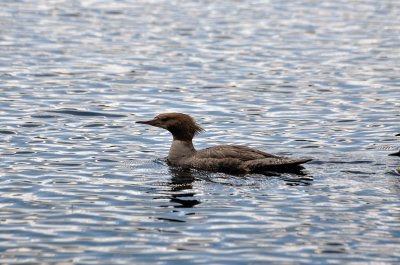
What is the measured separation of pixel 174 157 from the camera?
56.9 feet

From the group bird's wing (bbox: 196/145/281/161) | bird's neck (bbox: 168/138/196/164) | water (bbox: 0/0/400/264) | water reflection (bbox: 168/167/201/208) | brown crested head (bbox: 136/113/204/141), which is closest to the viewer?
water (bbox: 0/0/400/264)

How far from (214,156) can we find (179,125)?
129cm

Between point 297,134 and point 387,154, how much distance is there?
253 cm

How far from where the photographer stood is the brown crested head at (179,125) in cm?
1775

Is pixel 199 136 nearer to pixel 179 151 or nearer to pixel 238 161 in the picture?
pixel 179 151

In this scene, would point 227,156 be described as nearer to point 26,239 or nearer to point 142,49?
point 26,239

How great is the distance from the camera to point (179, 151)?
17.4 m

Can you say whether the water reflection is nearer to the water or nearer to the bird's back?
the water

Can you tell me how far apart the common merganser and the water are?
1.10ft

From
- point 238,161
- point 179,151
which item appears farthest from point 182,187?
point 179,151

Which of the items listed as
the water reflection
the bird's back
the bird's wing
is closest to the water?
the water reflection

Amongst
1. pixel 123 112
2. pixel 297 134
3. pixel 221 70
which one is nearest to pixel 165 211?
pixel 297 134

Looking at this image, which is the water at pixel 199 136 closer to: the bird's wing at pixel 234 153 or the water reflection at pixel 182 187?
the water reflection at pixel 182 187

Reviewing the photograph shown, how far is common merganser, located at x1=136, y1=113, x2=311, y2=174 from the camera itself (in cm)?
1633
